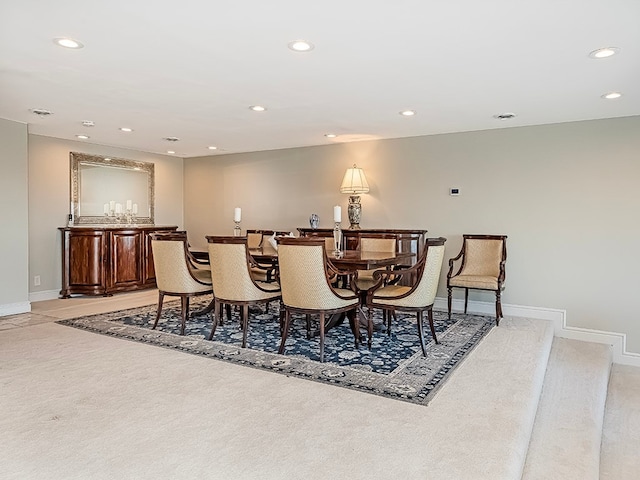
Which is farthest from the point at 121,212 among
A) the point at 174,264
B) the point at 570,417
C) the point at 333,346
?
the point at 570,417

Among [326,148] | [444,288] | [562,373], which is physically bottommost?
[562,373]

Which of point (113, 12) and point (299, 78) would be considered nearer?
point (113, 12)

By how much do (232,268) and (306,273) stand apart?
78 centimetres

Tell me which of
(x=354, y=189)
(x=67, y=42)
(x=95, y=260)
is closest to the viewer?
(x=67, y=42)

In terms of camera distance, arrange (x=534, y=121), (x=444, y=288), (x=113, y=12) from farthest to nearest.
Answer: (x=444, y=288) → (x=534, y=121) → (x=113, y=12)

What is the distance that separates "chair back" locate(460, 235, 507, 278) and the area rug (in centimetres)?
55

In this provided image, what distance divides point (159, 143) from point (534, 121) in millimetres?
5052

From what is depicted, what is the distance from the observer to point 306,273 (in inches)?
140

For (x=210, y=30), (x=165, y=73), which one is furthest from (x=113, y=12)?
(x=165, y=73)

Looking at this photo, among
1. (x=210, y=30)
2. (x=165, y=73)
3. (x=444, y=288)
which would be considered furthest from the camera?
(x=444, y=288)

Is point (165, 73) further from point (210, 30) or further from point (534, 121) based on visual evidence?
point (534, 121)

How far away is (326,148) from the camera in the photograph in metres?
6.57

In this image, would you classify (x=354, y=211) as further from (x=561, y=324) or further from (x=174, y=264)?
(x=561, y=324)

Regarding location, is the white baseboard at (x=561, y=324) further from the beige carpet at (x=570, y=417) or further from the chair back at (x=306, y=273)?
the chair back at (x=306, y=273)
